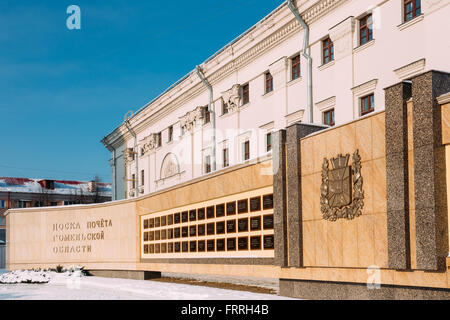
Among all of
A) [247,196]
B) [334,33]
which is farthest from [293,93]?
[247,196]

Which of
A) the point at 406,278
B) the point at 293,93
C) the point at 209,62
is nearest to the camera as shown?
the point at 406,278

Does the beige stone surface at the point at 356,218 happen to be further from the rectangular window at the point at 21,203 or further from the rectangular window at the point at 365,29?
the rectangular window at the point at 21,203

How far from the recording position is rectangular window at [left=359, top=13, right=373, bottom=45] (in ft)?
65.0

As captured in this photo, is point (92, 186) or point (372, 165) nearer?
point (372, 165)

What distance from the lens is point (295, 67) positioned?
78.0 feet

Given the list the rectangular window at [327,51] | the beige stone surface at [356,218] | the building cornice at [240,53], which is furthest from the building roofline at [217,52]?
the beige stone surface at [356,218]

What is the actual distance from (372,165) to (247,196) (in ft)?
21.0

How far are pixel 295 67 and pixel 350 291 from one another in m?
11.6

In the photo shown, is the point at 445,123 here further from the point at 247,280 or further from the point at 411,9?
the point at 247,280

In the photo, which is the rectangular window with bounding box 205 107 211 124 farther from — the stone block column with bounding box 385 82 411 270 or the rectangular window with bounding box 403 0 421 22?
the stone block column with bounding box 385 82 411 270

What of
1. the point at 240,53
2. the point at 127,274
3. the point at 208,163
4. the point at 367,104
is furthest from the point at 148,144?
the point at 367,104

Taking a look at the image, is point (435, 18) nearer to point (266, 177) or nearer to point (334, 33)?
point (334, 33)

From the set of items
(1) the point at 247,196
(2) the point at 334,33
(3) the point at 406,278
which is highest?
(2) the point at 334,33
